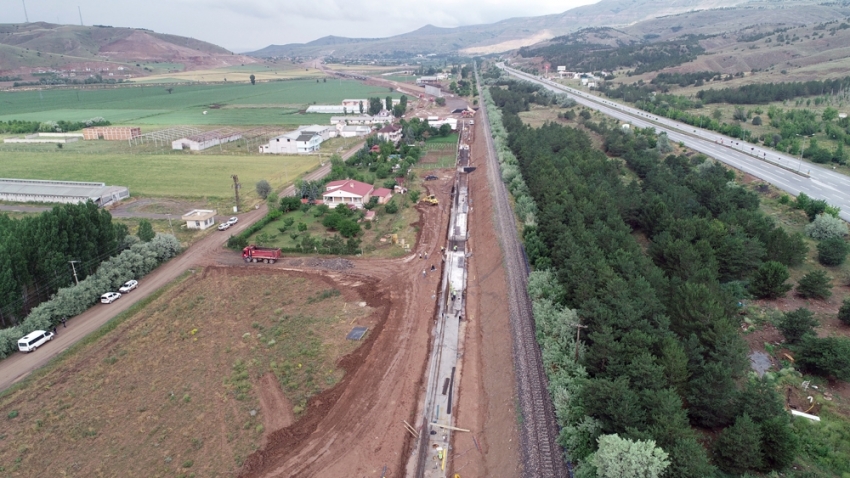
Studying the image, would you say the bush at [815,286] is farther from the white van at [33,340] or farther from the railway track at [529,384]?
the white van at [33,340]

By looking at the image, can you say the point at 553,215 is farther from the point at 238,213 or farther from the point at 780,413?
the point at 238,213

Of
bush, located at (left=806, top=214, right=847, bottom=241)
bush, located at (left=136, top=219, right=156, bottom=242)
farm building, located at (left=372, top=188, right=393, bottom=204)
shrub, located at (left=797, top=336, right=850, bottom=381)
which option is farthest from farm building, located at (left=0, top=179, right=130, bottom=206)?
bush, located at (left=806, top=214, right=847, bottom=241)

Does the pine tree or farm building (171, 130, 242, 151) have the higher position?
farm building (171, 130, 242, 151)

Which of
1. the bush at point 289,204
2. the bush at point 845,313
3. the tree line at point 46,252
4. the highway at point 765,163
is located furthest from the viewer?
the bush at point 289,204

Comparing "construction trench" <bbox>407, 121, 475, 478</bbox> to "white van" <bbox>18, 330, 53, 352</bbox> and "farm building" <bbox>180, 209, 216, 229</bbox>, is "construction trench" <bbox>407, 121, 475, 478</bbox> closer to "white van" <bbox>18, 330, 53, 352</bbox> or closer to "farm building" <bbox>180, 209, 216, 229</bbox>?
"white van" <bbox>18, 330, 53, 352</bbox>

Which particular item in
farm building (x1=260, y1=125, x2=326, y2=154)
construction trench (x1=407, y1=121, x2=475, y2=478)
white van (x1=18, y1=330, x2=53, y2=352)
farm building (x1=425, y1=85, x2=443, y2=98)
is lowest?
construction trench (x1=407, y1=121, x2=475, y2=478)

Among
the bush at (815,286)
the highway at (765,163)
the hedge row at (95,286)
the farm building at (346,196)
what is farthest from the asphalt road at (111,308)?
the highway at (765,163)

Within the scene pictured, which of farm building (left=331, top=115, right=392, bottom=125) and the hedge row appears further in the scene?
farm building (left=331, top=115, right=392, bottom=125)
